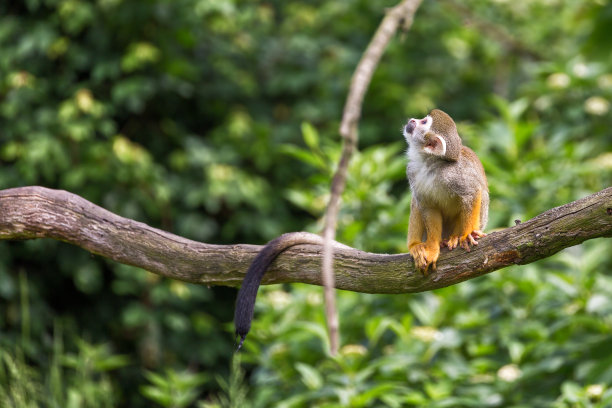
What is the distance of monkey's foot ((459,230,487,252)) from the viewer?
2.75 metres

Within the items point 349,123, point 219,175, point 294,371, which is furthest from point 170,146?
point 349,123

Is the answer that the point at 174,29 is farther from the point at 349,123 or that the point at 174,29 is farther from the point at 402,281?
the point at 349,123

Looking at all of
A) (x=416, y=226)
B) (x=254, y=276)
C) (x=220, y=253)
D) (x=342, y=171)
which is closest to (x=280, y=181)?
(x=416, y=226)

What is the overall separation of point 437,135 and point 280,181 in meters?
4.09

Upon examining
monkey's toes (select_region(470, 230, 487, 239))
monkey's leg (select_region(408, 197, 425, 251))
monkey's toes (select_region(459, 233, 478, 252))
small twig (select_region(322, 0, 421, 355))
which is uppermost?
monkey's leg (select_region(408, 197, 425, 251))

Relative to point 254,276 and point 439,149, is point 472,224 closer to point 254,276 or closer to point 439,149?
point 439,149

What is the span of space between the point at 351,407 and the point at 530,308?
1189 mm

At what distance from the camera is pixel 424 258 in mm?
2746

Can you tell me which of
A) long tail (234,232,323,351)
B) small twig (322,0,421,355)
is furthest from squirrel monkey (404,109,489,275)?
small twig (322,0,421,355)

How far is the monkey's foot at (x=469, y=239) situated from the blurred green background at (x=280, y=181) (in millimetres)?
791

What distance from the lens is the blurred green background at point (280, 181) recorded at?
398 cm

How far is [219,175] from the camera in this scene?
6059 mm

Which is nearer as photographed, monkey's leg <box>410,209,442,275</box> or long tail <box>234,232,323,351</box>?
long tail <box>234,232,323,351</box>

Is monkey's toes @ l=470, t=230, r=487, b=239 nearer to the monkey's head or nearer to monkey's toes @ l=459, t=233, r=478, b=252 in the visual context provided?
monkey's toes @ l=459, t=233, r=478, b=252
